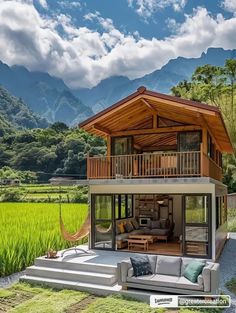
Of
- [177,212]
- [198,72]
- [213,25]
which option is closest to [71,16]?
[213,25]

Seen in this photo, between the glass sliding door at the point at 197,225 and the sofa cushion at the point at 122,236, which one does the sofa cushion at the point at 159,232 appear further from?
the glass sliding door at the point at 197,225

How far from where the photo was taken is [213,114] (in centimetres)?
1168

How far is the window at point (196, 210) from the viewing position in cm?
1188

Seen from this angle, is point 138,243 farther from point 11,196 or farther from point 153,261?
point 11,196

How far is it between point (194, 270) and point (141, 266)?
1.39 metres

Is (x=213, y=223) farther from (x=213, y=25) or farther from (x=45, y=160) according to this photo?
(x=213, y=25)

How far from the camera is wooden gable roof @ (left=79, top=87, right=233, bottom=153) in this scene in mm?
12117

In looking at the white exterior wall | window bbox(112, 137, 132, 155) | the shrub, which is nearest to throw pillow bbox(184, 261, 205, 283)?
the white exterior wall

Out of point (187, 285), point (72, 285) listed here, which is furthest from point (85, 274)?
point (187, 285)

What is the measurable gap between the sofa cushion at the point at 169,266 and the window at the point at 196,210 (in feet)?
8.73

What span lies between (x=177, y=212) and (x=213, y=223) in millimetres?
6178

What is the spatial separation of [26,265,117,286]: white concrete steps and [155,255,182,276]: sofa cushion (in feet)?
4.71

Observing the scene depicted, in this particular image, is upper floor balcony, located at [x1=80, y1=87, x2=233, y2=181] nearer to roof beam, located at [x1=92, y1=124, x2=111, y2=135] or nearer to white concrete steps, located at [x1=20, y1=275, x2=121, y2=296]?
roof beam, located at [x1=92, y1=124, x2=111, y2=135]

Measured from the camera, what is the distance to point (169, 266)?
9.52 meters
